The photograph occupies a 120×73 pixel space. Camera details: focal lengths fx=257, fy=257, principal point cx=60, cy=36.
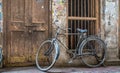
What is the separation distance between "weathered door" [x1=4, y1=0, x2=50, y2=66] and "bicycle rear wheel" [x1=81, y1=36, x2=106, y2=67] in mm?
1353

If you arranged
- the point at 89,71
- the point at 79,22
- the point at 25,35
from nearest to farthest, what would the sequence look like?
the point at 89,71, the point at 25,35, the point at 79,22

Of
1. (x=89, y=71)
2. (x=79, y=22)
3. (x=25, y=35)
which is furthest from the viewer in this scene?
(x=79, y=22)

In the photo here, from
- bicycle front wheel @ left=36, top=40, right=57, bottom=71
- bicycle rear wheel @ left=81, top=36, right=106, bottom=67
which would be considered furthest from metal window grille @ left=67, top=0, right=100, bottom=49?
bicycle front wheel @ left=36, top=40, right=57, bottom=71

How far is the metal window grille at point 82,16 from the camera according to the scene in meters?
8.70

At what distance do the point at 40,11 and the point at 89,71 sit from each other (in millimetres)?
2506

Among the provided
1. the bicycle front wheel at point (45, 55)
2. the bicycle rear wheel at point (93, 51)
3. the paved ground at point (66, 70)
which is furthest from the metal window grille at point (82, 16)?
the paved ground at point (66, 70)

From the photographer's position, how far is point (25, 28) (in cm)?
822

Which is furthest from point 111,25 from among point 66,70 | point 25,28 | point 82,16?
point 25,28

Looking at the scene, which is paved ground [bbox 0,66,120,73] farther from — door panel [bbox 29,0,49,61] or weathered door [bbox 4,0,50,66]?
door panel [bbox 29,0,49,61]

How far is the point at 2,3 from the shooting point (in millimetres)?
7996

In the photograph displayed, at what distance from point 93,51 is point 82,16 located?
4.15ft

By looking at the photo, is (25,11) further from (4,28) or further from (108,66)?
(108,66)

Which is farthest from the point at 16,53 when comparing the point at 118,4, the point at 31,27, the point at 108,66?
the point at 118,4

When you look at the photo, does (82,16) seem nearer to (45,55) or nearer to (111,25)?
(111,25)
